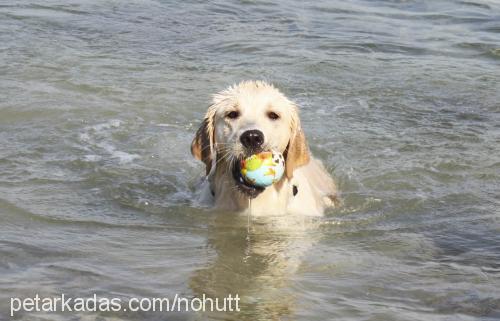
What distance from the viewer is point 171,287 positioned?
17.9 feet

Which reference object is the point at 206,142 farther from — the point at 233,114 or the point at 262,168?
the point at 262,168

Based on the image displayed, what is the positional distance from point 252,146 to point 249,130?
12 cm

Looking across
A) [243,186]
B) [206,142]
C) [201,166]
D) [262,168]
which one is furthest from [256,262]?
[201,166]

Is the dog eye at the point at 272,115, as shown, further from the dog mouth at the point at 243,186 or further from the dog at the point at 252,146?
the dog mouth at the point at 243,186

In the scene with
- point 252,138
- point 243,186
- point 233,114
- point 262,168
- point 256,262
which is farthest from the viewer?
point 243,186

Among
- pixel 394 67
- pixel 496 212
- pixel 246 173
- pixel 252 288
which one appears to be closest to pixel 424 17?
pixel 394 67

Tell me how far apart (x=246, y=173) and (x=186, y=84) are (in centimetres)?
481

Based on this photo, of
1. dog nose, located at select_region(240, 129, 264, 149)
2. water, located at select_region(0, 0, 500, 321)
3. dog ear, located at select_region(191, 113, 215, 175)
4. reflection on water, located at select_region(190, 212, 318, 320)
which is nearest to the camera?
reflection on water, located at select_region(190, 212, 318, 320)

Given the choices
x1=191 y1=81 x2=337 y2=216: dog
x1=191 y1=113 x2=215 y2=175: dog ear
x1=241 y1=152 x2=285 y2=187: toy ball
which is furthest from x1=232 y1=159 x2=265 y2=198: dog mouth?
x1=191 y1=113 x2=215 y2=175: dog ear

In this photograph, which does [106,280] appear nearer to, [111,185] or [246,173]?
[246,173]

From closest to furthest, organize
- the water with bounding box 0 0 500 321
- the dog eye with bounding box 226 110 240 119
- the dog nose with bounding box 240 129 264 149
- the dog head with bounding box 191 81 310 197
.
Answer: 1. the water with bounding box 0 0 500 321
2. the dog nose with bounding box 240 129 264 149
3. the dog head with bounding box 191 81 310 197
4. the dog eye with bounding box 226 110 240 119

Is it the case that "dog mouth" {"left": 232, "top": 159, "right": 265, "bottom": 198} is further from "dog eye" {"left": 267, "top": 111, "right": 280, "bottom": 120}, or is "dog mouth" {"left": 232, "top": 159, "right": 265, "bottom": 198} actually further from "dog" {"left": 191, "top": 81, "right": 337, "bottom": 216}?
"dog eye" {"left": 267, "top": 111, "right": 280, "bottom": 120}

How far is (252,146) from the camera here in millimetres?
6539

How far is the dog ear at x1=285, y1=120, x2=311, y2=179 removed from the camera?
7.03 meters
